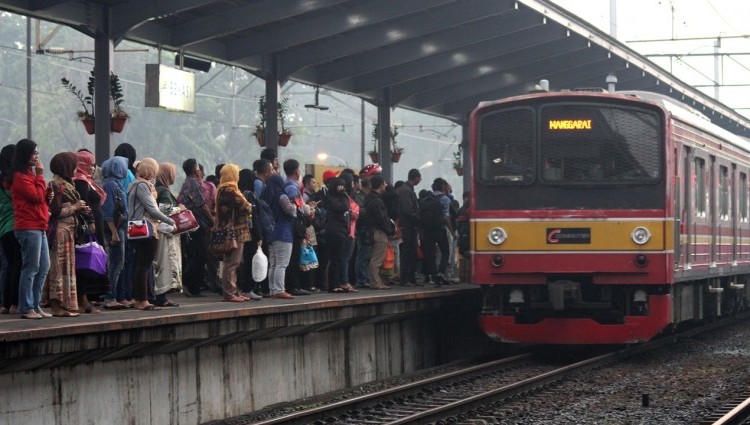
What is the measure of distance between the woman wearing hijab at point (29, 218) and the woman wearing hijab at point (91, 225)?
0.76 metres

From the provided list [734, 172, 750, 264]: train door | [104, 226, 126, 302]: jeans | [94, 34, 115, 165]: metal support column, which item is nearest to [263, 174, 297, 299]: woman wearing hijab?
[104, 226, 126, 302]: jeans

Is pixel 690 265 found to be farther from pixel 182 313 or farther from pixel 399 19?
pixel 182 313

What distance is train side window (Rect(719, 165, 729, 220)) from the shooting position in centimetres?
1902

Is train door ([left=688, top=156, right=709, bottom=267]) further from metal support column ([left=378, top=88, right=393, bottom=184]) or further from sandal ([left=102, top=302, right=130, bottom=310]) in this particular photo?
metal support column ([left=378, top=88, right=393, bottom=184])

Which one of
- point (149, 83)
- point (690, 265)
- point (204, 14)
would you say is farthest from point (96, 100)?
point (690, 265)

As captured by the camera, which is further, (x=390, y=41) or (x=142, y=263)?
(x=390, y=41)

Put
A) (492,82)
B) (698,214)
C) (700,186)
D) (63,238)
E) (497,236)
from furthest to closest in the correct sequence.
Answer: (492,82)
(700,186)
(698,214)
(497,236)
(63,238)

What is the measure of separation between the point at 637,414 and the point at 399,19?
417 inches

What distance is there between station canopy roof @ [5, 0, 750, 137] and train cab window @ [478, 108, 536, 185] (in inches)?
140

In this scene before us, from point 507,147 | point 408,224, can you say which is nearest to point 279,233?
point 507,147

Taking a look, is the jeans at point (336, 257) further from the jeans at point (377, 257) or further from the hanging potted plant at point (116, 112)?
the hanging potted plant at point (116, 112)

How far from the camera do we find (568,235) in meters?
15.4

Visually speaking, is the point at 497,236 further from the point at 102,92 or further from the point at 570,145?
the point at 102,92

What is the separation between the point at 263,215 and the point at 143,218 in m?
2.40
